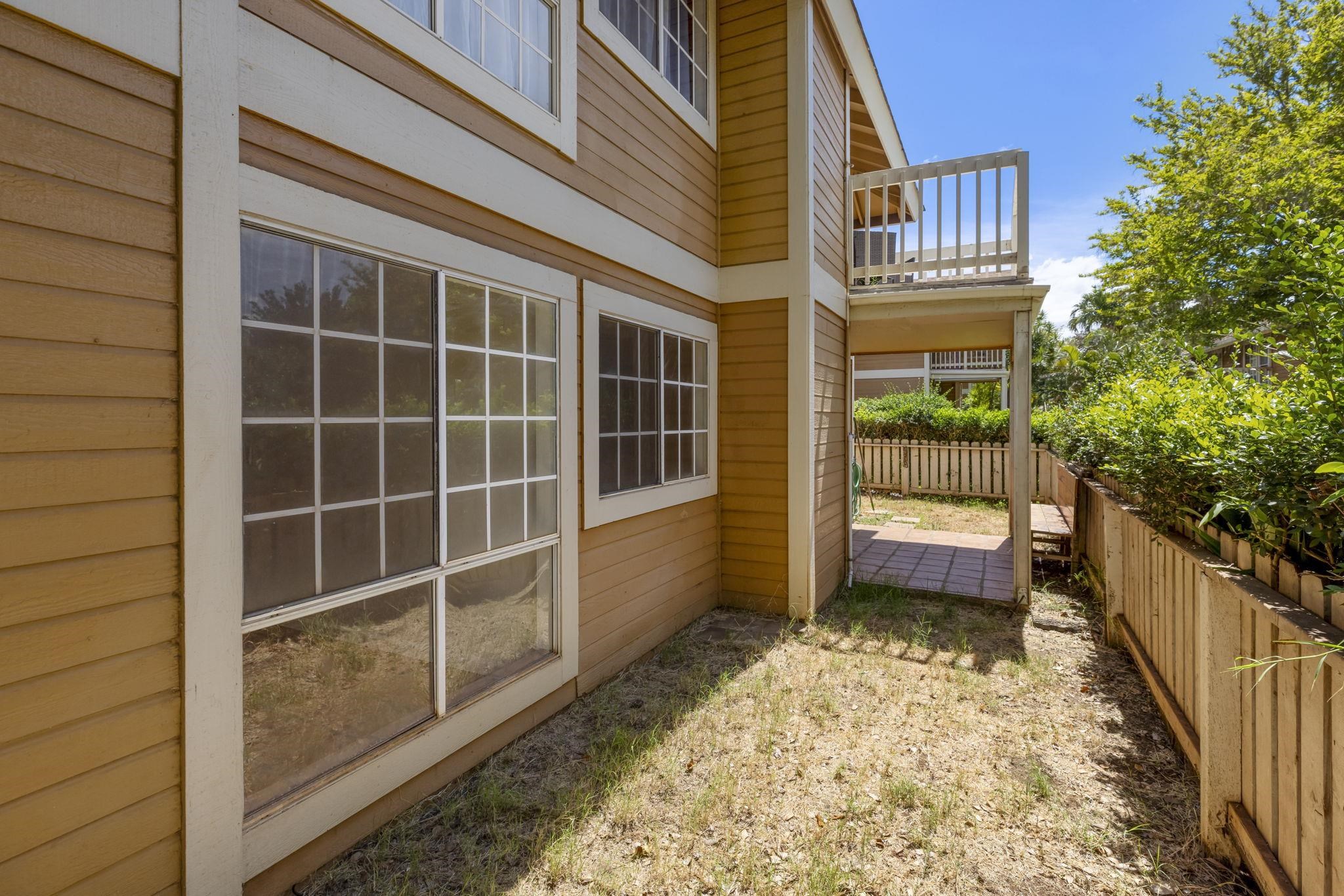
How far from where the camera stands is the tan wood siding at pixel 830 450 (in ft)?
16.8

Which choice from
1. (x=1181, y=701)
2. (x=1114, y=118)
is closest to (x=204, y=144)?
(x=1181, y=701)

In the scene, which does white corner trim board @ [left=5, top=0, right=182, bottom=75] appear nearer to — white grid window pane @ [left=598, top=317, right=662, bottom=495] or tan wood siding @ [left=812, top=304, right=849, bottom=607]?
white grid window pane @ [left=598, top=317, right=662, bottom=495]

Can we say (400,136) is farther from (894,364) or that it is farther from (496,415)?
(894,364)

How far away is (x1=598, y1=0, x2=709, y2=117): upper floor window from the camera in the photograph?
13.1ft

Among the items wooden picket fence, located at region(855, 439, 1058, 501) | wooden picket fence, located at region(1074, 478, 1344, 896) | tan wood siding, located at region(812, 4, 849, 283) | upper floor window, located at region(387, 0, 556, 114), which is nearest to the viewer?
wooden picket fence, located at region(1074, 478, 1344, 896)

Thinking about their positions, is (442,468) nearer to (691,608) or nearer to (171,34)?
(171,34)

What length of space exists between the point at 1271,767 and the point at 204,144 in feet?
12.5

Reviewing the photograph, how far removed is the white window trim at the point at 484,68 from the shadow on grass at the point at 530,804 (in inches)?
123

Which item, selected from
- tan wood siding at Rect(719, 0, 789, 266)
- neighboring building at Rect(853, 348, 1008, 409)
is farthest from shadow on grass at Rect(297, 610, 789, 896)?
neighboring building at Rect(853, 348, 1008, 409)

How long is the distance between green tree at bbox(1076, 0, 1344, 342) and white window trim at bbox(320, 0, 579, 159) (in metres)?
9.85

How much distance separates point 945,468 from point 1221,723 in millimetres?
9535

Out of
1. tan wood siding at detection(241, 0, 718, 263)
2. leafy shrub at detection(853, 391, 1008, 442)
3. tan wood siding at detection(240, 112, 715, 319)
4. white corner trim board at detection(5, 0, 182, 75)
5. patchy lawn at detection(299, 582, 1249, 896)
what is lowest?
patchy lawn at detection(299, 582, 1249, 896)

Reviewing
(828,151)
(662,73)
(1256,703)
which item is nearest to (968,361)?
(828,151)

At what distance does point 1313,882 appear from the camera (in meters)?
1.59
